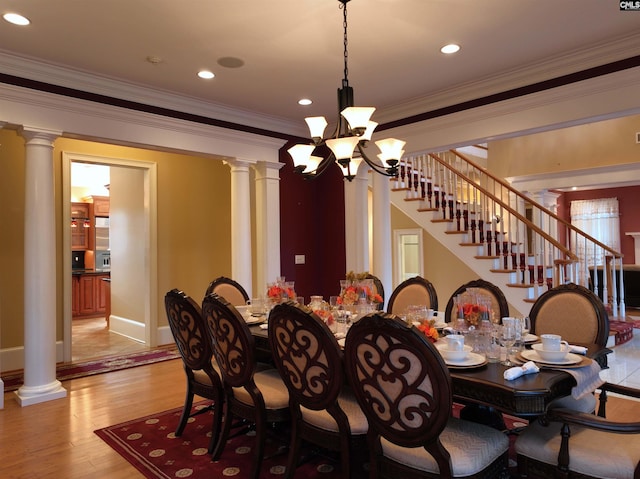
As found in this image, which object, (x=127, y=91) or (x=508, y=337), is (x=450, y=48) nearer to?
(x=508, y=337)

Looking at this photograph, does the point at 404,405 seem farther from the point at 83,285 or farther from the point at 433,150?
the point at 83,285

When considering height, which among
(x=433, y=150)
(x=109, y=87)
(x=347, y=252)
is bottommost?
(x=347, y=252)

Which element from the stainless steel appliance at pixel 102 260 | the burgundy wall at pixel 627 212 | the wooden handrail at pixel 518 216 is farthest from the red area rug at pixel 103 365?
the burgundy wall at pixel 627 212

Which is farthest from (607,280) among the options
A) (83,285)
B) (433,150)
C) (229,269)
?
(83,285)

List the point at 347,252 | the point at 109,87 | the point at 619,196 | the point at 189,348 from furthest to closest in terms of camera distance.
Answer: the point at 619,196, the point at 347,252, the point at 109,87, the point at 189,348

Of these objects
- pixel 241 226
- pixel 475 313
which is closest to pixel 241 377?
pixel 475 313

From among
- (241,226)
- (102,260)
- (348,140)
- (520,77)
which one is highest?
(520,77)

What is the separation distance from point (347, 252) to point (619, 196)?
878 cm

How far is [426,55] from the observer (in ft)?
12.0

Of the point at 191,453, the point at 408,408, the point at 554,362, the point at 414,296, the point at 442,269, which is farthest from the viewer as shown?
the point at 442,269

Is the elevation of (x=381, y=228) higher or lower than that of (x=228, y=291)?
higher

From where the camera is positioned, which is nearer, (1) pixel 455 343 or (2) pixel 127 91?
(1) pixel 455 343

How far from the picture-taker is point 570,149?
335 inches

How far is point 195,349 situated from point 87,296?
6746 mm
